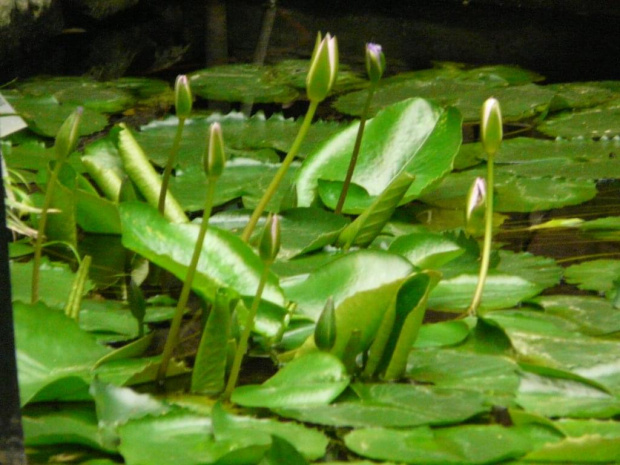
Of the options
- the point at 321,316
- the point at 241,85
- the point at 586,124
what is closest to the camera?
the point at 321,316

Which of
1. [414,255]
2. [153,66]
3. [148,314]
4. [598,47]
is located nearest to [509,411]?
[414,255]

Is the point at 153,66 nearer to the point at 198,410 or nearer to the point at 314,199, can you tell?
the point at 314,199

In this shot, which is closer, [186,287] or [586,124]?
[186,287]

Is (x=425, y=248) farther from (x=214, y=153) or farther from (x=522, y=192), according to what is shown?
(x=522, y=192)

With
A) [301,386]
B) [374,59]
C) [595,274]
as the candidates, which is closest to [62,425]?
[301,386]

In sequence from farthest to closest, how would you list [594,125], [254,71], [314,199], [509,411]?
[254,71], [594,125], [314,199], [509,411]

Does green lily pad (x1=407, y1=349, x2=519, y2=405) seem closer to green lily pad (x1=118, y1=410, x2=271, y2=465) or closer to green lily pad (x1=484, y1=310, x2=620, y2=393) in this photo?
green lily pad (x1=484, y1=310, x2=620, y2=393)

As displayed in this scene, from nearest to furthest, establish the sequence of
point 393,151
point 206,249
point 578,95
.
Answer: point 206,249 < point 393,151 < point 578,95
